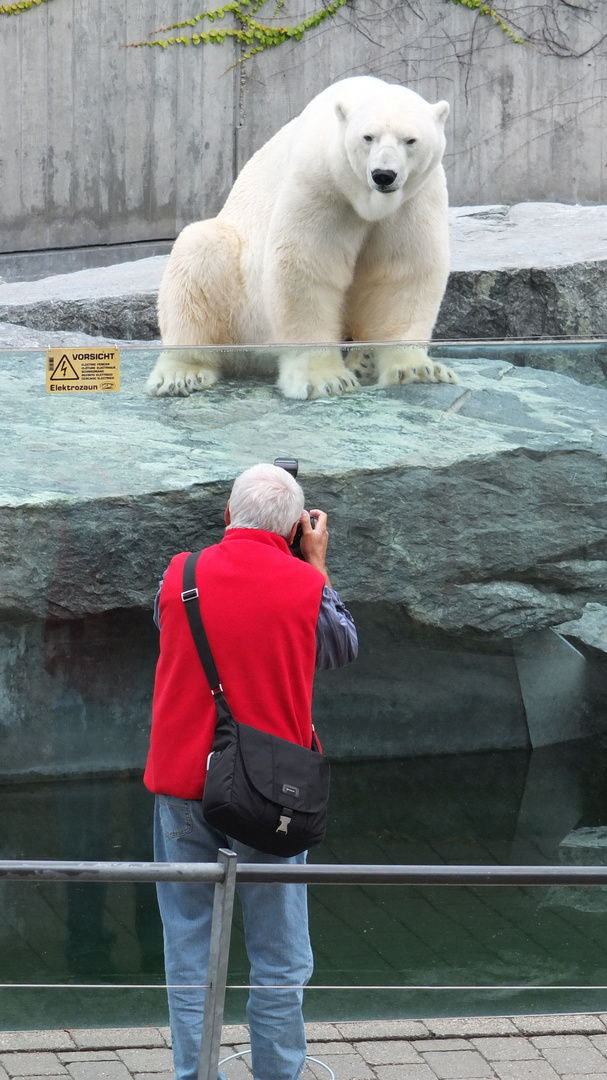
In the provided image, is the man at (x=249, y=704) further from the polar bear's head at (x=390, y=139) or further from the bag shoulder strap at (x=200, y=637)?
the polar bear's head at (x=390, y=139)

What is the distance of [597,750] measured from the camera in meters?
3.18

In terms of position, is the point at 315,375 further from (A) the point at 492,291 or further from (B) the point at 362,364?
(A) the point at 492,291

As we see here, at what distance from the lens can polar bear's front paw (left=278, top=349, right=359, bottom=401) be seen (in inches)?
115

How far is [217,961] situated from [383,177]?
2098 mm

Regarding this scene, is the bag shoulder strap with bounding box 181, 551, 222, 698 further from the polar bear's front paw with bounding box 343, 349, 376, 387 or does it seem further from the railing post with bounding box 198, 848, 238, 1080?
the polar bear's front paw with bounding box 343, 349, 376, 387

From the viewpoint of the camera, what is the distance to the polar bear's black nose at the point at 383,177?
293 centimetres

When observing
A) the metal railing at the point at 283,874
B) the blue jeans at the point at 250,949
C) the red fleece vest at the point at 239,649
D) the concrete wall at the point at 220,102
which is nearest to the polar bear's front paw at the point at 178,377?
the red fleece vest at the point at 239,649

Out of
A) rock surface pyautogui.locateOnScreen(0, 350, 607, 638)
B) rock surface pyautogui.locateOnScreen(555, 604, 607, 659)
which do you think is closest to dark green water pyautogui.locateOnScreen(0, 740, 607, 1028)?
rock surface pyautogui.locateOnScreen(555, 604, 607, 659)

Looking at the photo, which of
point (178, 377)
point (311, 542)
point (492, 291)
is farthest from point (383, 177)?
point (492, 291)

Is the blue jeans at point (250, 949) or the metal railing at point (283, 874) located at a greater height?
the metal railing at point (283, 874)

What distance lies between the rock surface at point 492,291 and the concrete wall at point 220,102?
1299mm

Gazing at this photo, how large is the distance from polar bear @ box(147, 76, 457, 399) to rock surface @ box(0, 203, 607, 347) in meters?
1.55

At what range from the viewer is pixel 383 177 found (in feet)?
9.66

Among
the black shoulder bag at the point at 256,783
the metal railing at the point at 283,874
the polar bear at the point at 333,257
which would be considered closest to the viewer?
the metal railing at the point at 283,874
